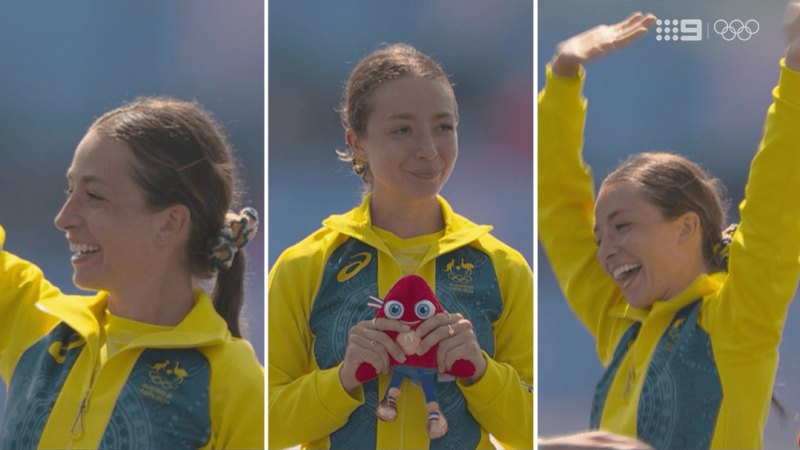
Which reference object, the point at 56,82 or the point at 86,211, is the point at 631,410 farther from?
the point at 56,82

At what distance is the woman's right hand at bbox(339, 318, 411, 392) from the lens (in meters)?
3.01

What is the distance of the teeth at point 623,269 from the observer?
Answer: 126 inches

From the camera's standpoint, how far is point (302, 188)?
3262 mm

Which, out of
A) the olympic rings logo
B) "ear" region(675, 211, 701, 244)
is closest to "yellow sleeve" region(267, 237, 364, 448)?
"ear" region(675, 211, 701, 244)

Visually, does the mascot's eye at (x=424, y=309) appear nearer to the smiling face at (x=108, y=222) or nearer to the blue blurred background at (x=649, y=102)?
the blue blurred background at (x=649, y=102)

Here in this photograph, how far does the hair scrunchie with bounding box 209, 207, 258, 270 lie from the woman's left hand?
53 cm

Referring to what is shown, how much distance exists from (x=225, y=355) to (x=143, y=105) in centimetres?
71

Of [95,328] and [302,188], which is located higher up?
[302,188]

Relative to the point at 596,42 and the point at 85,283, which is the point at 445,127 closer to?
the point at 596,42

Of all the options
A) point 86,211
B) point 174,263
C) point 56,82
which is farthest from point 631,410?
point 56,82

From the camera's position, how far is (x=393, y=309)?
3031 millimetres

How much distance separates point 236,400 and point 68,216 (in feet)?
2.14

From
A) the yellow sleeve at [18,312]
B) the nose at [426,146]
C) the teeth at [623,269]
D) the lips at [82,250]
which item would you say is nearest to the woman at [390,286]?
the nose at [426,146]

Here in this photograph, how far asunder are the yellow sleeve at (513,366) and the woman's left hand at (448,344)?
0.14ft
